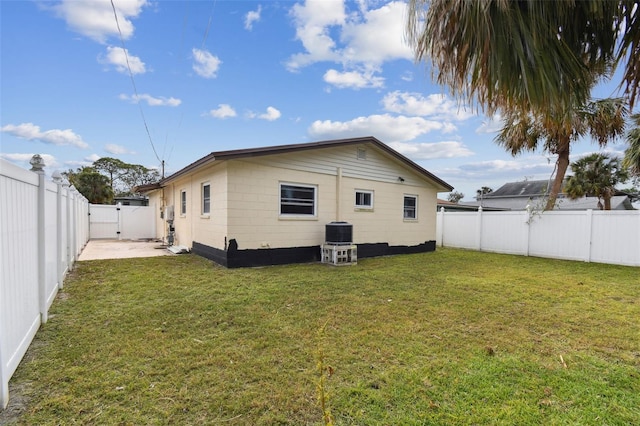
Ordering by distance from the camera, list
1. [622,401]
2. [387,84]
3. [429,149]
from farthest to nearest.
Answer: [429,149], [387,84], [622,401]

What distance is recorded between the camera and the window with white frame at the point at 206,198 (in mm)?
9211

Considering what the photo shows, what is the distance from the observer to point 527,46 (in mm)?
2002

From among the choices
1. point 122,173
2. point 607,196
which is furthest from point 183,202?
point 122,173

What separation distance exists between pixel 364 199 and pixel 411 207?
2.57m

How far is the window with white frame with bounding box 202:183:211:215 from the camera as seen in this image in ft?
30.2

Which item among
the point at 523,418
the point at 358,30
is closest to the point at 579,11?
the point at 523,418

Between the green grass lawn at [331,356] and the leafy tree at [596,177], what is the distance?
1634 cm

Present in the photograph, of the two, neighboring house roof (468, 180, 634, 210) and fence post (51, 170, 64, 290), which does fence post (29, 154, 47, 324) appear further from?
neighboring house roof (468, 180, 634, 210)

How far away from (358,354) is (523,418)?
4.65 feet

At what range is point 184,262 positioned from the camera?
8.49 meters

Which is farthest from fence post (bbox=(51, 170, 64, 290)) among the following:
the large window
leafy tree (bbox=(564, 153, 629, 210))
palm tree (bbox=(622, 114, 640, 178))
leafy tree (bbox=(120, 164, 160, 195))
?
leafy tree (bbox=(120, 164, 160, 195))

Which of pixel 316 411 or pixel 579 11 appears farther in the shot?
pixel 316 411

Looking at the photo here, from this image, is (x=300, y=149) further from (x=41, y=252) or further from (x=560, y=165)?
(x=560, y=165)

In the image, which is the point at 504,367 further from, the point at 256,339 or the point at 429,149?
the point at 429,149
